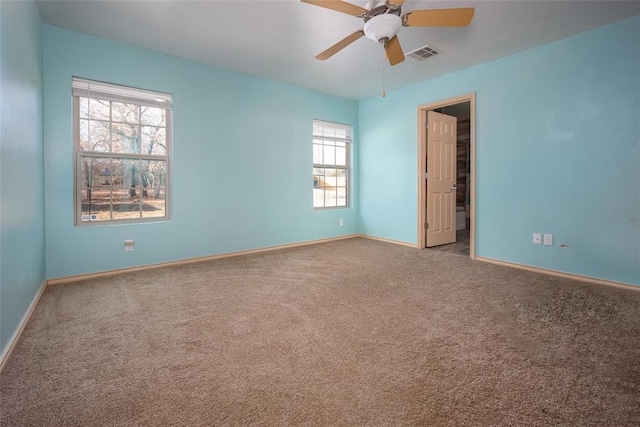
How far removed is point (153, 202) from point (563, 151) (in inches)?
180

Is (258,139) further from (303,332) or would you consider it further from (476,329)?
(476,329)

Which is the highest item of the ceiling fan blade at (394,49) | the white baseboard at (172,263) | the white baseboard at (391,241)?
the ceiling fan blade at (394,49)

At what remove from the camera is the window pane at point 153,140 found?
131 inches

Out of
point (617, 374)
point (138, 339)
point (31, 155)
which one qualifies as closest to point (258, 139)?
point (31, 155)

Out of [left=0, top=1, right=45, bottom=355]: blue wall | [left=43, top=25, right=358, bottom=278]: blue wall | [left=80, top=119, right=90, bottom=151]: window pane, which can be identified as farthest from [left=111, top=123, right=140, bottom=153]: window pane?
[left=0, top=1, right=45, bottom=355]: blue wall

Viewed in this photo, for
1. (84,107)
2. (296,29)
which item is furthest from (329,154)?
(84,107)

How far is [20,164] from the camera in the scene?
6.48 feet

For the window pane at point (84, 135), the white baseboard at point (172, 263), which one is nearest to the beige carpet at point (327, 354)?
the white baseboard at point (172, 263)

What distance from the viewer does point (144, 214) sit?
3373 millimetres

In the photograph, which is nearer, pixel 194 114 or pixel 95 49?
pixel 95 49

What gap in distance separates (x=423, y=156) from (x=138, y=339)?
406cm

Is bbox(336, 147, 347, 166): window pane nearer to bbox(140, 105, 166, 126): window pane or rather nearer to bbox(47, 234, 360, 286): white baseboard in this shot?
bbox(47, 234, 360, 286): white baseboard

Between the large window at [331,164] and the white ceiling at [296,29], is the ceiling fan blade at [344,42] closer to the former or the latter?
the white ceiling at [296,29]

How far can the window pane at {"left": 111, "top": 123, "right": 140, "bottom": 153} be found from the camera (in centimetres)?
316
